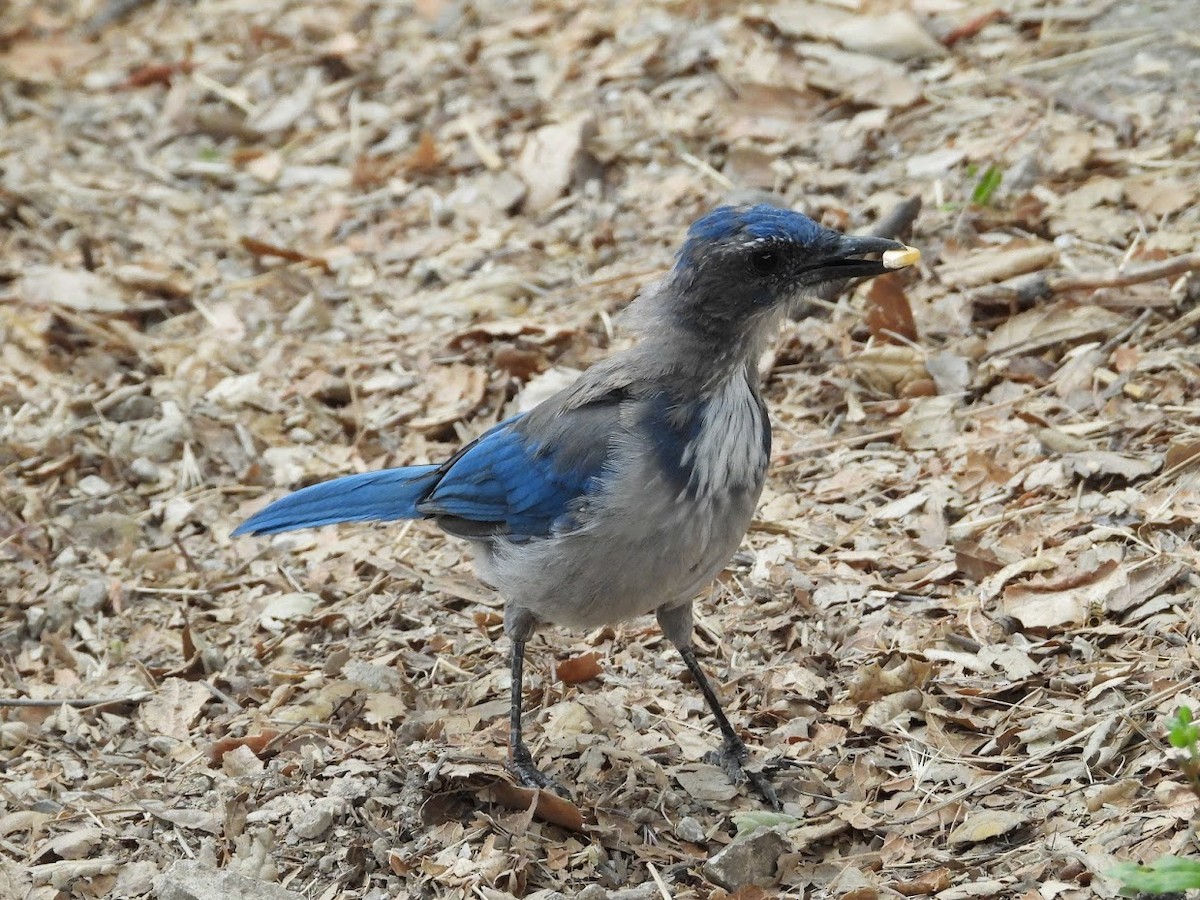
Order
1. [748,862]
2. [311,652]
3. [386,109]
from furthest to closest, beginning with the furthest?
[386,109]
[311,652]
[748,862]

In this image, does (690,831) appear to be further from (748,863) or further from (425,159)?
(425,159)

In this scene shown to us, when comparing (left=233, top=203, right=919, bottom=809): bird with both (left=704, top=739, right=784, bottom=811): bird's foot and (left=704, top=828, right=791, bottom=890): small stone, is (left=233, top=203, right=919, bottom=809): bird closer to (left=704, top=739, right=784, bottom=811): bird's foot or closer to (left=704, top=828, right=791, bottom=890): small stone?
(left=704, top=739, right=784, bottom=811): bird's foot

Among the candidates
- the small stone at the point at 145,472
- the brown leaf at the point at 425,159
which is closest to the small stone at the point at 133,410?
the small stone at the point at 145,472

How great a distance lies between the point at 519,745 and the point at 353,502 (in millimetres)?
1101

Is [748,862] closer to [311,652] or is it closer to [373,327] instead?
[311,652]

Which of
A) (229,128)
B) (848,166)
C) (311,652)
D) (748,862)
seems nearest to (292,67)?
(229,128)

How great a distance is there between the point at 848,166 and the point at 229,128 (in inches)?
166

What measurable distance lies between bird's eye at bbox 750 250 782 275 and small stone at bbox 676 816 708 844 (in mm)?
1728

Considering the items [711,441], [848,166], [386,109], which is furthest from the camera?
[386,109]

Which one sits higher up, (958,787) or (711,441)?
(711,441)

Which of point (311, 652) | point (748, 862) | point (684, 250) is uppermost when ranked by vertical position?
point (684, 250)

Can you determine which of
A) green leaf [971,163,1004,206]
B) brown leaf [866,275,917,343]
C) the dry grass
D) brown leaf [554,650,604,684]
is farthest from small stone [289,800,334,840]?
green leaf [971,163,1004,206]

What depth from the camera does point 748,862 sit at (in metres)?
4.40

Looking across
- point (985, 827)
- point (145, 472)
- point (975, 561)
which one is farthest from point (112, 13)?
point (985, 827)
